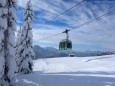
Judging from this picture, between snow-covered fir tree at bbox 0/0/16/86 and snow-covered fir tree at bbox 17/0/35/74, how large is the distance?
13.9m

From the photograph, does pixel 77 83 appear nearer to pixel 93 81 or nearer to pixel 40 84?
pixel 93 81

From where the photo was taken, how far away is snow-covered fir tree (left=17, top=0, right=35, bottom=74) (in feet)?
128

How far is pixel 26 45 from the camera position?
128 ft

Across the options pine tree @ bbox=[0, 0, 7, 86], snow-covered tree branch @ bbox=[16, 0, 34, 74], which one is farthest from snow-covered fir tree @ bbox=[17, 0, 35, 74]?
pine tree @ bbox=[0, 0, 7, 86]

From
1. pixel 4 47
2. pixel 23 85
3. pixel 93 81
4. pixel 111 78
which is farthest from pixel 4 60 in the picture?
pixel 111 78

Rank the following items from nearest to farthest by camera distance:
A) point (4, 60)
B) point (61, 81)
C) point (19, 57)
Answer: point (4, 60) → point (61, 81) → point (19, 57)

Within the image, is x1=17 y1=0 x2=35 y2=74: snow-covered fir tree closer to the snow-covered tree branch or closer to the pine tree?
the snow-covered tree branch

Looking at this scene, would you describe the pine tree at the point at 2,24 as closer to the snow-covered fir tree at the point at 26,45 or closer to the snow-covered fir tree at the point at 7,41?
the snow-covered fir tree at the point at 7,41

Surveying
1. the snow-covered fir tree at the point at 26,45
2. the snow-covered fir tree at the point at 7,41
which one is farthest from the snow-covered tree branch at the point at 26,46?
the snow-covered fir tree at the point at 7,41

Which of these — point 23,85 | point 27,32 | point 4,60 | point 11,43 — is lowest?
point 23,85

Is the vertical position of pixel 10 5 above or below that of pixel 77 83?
above

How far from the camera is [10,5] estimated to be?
24844mm

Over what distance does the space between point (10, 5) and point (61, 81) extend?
394 inches

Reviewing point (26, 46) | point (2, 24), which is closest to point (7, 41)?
point (2, 24)
